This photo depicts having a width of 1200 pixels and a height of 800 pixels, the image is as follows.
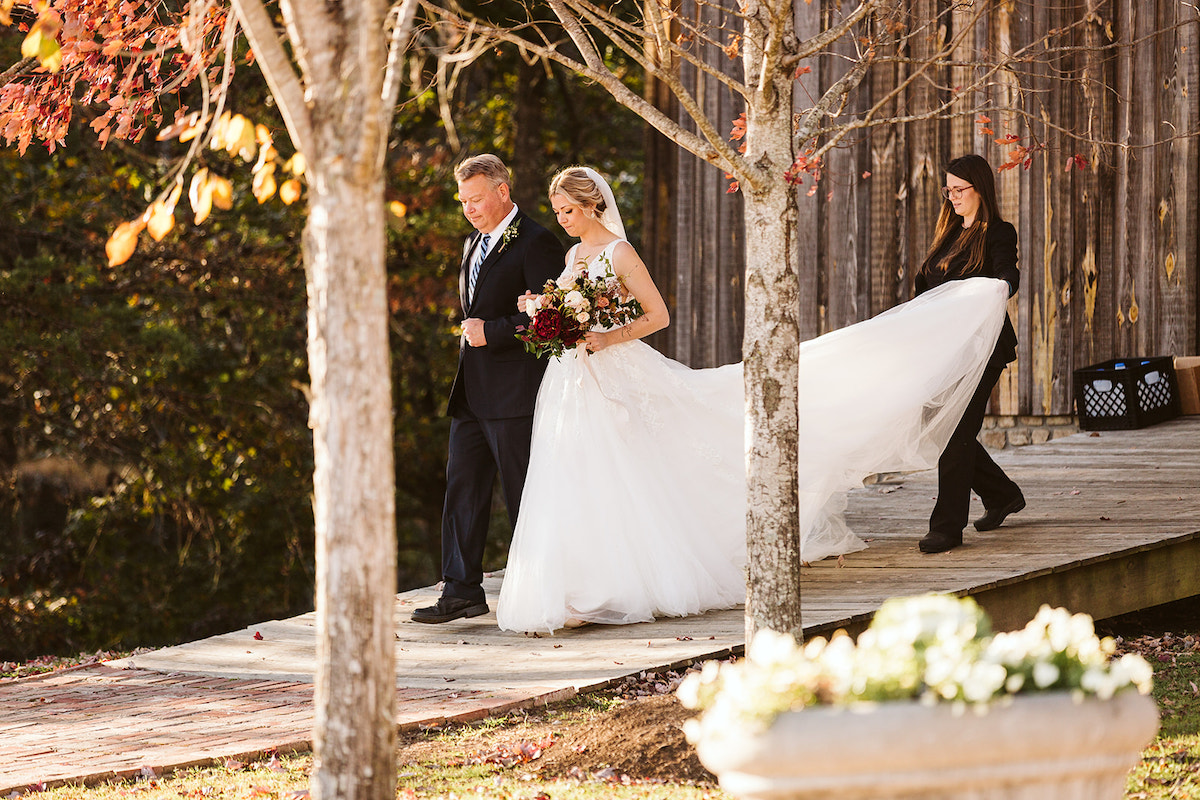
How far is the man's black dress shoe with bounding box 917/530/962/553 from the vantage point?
6824 mm

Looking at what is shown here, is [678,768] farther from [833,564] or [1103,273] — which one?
[1103,273]

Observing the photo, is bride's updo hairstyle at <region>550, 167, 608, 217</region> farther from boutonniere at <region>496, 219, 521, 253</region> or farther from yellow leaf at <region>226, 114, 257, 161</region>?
yellow leaf at <region>226, 114, 257, 161</region>

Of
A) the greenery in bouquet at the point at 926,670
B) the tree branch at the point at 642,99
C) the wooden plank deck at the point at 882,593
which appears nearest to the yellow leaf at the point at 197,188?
the tree branch at the point at 642,99

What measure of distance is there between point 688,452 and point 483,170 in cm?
172

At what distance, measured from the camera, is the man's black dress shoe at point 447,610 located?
21.4ft

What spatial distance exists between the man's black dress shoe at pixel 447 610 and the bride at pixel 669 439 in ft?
1.16

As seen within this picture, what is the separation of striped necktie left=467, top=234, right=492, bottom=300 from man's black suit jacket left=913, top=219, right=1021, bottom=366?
2419mm

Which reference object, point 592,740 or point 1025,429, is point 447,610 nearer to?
point 592,740

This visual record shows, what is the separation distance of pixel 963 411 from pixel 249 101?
9.10 m

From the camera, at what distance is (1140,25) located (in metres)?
8.95

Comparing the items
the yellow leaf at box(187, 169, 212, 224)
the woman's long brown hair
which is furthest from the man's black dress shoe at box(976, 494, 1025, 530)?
the yellow leaf at box(187, 169, 212, 224)

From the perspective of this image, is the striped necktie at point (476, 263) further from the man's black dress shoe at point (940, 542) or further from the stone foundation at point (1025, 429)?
the stone foundation at point (1025, 429)

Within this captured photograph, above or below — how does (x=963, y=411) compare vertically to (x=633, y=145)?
below

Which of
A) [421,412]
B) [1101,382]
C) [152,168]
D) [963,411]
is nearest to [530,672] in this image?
[963,411]
